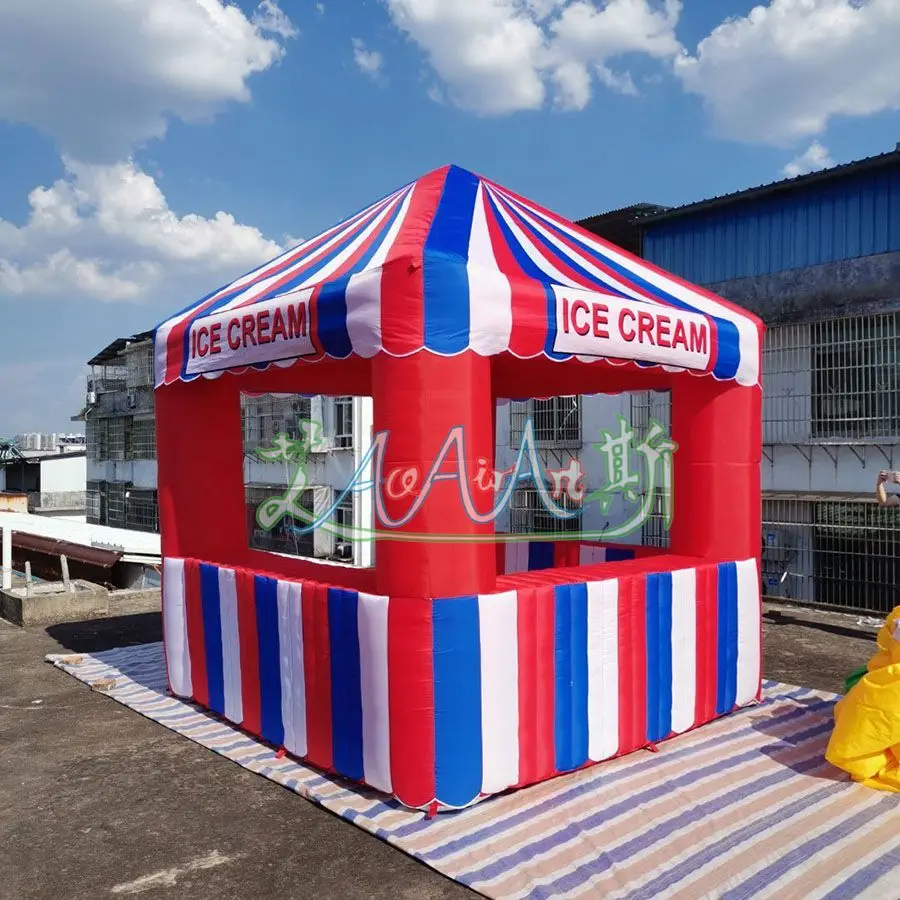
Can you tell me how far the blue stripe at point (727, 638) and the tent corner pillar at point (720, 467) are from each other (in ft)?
0.72

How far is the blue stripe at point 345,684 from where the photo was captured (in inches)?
201

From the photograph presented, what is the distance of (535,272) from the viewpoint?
542 cm

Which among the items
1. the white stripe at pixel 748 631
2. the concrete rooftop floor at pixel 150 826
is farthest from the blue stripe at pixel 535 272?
the concrete rooftop floor at pixel 150 826

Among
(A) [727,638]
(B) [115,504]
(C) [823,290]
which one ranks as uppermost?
(C) [823,290]

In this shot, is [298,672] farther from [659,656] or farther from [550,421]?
[550,421]

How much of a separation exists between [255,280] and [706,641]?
447 centimetres

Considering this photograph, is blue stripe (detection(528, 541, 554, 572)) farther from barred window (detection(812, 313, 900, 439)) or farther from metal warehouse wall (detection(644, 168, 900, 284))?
metal warehouse wall (detection(644, 168, 900, 284))

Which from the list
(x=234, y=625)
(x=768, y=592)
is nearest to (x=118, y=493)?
(x=768, y=592)

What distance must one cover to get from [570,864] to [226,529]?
409 centimetres

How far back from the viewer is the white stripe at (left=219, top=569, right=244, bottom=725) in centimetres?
620

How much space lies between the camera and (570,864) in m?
4.19

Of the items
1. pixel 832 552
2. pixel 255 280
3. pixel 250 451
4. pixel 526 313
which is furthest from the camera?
pixel 250 451

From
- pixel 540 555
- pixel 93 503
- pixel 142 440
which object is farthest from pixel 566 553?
pixel 93 503

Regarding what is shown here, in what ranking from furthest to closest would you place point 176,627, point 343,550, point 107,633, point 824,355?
point 343,550 → point 824,355 → point 107,633 → point 176,627
